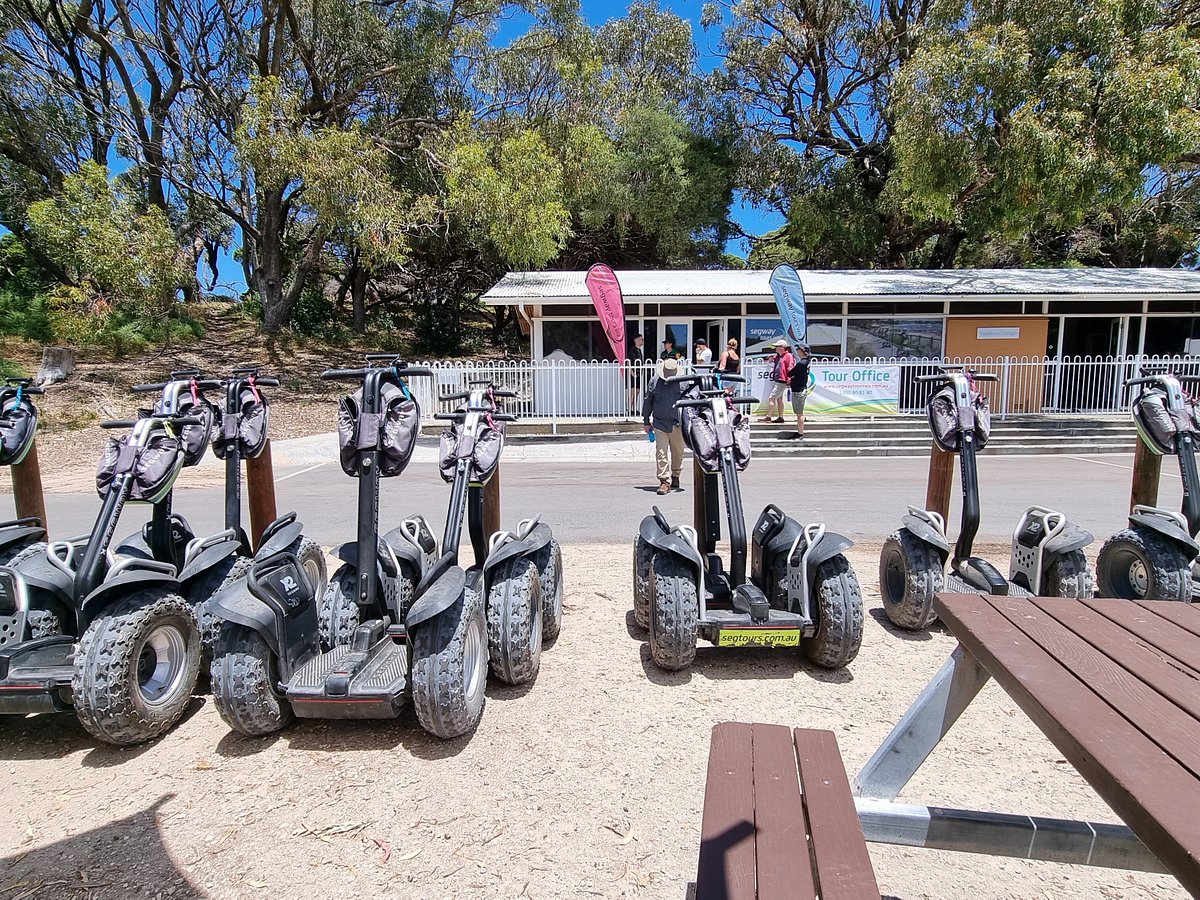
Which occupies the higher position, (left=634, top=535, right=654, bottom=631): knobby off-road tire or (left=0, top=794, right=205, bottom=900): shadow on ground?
(left=634, top=535, right=654, bottom=631): knobby off-road tire

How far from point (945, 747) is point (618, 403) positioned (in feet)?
38.8

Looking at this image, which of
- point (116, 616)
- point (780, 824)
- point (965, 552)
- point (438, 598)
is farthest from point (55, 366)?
point (780, 824)

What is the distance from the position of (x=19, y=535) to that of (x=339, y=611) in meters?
2.11

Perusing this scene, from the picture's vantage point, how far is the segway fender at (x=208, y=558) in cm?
357

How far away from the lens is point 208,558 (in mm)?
3666

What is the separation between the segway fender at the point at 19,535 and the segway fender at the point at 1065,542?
6079mm

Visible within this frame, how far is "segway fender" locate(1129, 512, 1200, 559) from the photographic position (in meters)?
3.90

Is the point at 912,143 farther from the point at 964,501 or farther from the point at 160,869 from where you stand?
the point at 160,869

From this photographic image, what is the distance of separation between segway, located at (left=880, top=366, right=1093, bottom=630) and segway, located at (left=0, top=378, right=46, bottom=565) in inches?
206

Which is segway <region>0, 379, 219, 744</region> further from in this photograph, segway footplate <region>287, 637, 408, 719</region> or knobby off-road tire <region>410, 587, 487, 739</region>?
knobby off-road tire <region>410, 587, 487, 739</region>

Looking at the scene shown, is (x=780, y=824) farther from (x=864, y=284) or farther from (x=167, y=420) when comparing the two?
(x=864, y=284)

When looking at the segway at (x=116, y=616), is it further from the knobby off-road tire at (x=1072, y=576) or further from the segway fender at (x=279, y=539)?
the knobby off-road tire at (x=1072, y=576)

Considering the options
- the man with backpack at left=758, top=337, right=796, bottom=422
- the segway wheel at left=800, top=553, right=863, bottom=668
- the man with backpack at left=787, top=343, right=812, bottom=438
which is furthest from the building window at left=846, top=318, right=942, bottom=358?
the segway wheel at left=800, top=553, right=863, bottom=668

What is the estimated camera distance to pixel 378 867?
2297 mm
